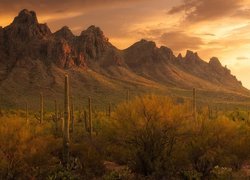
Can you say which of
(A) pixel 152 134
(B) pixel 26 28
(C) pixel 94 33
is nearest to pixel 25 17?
(B) pixel 26 28

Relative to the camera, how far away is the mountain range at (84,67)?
4279 inches

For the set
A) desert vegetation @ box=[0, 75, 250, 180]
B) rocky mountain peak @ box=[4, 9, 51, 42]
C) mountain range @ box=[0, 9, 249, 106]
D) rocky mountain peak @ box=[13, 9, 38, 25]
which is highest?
rocky mountain peak @ box=[13, 9, 38, 25]

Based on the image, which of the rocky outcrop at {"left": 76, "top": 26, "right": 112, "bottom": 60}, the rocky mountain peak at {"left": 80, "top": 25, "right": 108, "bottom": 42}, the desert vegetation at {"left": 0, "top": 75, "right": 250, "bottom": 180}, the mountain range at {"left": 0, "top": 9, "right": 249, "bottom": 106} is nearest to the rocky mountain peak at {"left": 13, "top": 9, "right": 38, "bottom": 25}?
the mountain range at {"left": 0, "top": 9, "right": 249, "bottom": 106}

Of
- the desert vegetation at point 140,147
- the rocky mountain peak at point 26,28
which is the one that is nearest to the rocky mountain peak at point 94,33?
the rocky mountain peak at point 26,28

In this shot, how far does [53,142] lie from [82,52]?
428 feet

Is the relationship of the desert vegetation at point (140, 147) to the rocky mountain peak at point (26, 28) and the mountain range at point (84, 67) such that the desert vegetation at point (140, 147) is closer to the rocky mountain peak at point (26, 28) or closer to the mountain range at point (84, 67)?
the mountain range at point (84, 67)

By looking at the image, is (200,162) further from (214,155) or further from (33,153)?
(33,153)

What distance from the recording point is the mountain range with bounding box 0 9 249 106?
4279 inches

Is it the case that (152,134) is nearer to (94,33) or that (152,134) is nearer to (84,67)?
(84,67)

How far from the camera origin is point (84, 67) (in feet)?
458

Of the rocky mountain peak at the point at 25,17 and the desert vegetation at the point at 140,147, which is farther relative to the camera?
the rocky mountain peak at the point at 25,17

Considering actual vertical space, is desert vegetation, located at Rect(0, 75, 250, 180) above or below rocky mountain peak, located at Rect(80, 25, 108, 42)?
below

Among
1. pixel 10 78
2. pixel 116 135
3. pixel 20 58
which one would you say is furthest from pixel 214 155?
pixel 20 58

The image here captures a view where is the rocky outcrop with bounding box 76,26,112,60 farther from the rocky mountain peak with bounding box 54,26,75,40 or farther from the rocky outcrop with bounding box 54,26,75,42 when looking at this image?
the rocky mountain peak with bounding box 54,26,75,40
